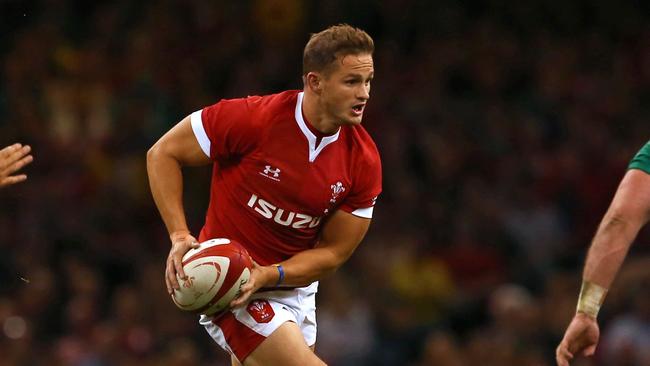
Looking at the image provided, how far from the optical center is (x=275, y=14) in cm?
1267

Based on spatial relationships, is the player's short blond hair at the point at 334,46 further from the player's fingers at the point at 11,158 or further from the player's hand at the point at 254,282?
the player's fingers at the point at 11,158

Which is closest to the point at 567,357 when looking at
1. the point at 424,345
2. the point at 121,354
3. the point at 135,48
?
the point at 424,345

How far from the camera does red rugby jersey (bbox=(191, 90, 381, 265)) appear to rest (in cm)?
603

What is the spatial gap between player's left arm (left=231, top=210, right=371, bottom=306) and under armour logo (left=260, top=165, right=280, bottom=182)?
337 mm

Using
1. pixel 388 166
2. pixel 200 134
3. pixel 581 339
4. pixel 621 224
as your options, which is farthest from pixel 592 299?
pixel 388 166

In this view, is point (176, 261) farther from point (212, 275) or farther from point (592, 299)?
point (592, 299)

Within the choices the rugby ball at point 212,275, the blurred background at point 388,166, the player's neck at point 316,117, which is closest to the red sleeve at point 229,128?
the player's neck at point 316,117

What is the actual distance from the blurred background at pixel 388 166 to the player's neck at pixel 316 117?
12.2 feet

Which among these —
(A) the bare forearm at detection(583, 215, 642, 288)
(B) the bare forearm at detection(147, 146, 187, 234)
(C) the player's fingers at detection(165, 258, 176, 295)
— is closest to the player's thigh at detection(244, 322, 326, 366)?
(C) the player's fingers at detection(165, 258, 176, 295)

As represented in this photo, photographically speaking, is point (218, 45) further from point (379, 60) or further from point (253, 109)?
point (253, 109)

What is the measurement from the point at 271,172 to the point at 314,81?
0.45m

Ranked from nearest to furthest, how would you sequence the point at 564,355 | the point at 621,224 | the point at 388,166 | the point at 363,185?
the point at 621,224 → the point at 564,355 → the point at 363,185 → the point at 388,166

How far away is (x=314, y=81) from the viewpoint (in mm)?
5984

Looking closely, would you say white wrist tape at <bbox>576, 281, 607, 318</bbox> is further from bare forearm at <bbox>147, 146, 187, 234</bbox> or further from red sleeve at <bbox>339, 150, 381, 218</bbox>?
bare forearm at <bbox>147, 146, 187, 234</bbox>
